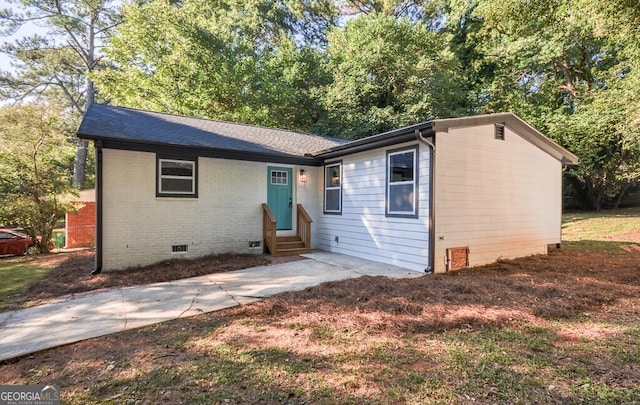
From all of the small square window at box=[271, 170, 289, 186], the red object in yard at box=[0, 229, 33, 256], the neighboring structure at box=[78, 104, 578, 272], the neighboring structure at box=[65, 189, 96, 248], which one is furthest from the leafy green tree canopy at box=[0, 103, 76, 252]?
the small square window at box=[271, 170, 289, 186]

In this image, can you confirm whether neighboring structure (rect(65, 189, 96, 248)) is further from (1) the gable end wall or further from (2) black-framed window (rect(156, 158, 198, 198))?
(1) the gable end wall

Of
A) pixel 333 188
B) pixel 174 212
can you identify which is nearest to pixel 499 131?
pixel 333 188

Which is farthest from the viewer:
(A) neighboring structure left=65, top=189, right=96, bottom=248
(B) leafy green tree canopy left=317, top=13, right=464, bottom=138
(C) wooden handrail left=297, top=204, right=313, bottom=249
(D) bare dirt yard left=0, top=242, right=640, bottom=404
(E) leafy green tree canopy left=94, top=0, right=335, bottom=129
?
(E) leafy green tree canopy left=94, top=0, right=335, bottom=129

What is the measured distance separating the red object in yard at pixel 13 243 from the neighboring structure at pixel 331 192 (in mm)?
6069

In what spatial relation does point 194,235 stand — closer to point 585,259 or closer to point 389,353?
point 389,353

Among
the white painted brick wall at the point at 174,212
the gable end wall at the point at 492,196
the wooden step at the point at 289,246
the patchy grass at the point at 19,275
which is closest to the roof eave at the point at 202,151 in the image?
the white painted brick wall at the point at 174,212

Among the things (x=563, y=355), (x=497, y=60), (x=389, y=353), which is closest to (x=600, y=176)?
(x=497, y=60)

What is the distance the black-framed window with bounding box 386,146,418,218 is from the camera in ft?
20.9

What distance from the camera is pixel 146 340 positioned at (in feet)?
10.7

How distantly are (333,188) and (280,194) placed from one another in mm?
1531

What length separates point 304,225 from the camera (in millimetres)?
8914

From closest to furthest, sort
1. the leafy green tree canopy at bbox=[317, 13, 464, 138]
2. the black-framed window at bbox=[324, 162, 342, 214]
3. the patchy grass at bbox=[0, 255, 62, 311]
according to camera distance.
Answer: the patchy grass at bbox=[0, 255, 62, 311]
the black-framed window at bbox=[324, 162, 342, 214]
the leafy green tree canopy at bbox=[317, 13, 464, 138]

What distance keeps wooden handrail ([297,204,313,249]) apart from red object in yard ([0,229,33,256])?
30.2 feet

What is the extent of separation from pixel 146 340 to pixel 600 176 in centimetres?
2156
